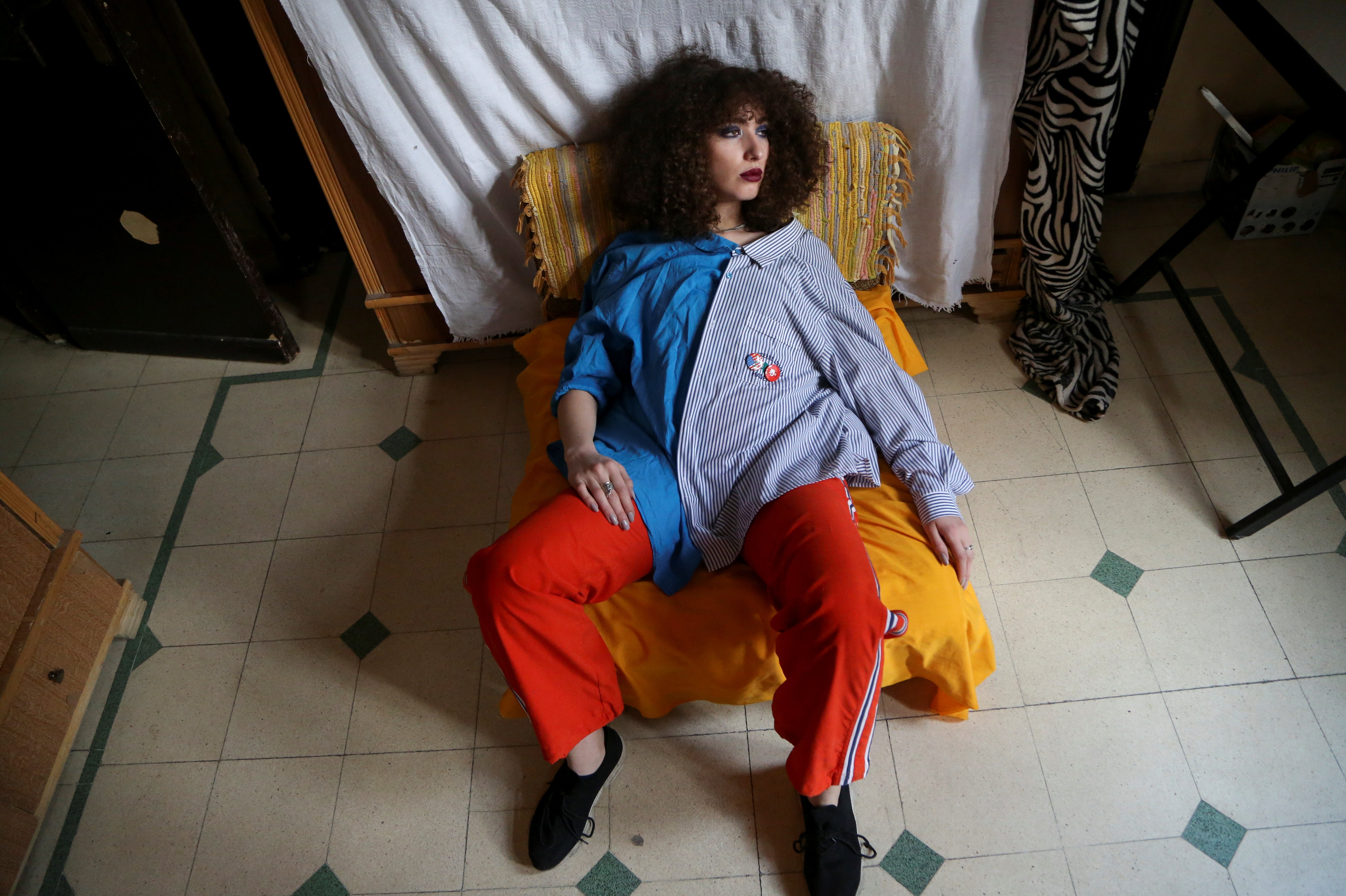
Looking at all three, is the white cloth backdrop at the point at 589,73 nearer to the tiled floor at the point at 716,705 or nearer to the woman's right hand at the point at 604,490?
the tiled floor at the point at 716,705

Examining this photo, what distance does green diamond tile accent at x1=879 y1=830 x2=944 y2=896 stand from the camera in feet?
5.05

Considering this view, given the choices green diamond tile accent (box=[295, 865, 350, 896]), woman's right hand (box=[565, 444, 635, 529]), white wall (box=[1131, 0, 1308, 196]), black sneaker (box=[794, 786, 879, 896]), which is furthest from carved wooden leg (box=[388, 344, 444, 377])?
white wall (box=[1131, 0, 1308, 196])

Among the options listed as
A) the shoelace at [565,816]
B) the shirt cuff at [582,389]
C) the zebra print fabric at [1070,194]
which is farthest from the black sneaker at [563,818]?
the zebra print fabric at [1070,194]

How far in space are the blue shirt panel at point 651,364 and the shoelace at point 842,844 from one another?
52 cm

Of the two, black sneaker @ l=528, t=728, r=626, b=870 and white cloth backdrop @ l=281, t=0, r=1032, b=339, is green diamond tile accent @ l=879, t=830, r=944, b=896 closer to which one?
black sneaker @ l=528, t=728, r=626, b=870

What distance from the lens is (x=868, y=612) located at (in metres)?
1.37

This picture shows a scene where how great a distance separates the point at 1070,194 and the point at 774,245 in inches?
29.7

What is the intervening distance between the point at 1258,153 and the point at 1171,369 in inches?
26.2

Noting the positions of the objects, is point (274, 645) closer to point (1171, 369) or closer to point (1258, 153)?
point (1171, 369)

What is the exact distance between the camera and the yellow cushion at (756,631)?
1562 mm

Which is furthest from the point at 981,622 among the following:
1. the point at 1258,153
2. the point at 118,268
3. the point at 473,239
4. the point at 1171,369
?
the point at 118,268

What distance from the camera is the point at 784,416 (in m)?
1.63

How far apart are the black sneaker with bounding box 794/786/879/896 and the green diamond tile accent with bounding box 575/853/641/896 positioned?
320 mm

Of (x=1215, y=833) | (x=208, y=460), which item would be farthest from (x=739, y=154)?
(x=208, y=460)
